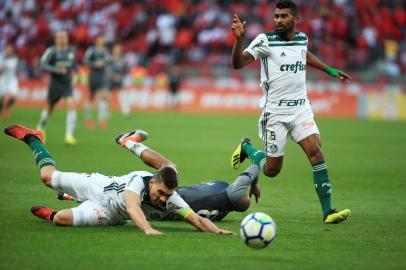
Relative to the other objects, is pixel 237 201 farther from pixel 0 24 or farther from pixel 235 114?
pixel 0 24

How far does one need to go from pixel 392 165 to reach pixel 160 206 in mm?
9914

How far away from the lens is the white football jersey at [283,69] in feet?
33.1

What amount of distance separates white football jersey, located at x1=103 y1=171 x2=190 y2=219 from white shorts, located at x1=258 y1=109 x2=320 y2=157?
6.35 ft

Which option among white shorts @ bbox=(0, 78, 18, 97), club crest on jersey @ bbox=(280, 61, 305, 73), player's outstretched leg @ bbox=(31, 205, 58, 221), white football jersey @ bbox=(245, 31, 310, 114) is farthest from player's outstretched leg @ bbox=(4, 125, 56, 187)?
white shorts @ bbox=(0, 78, 18, 97)

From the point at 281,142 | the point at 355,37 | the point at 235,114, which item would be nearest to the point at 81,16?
the point at 235,114

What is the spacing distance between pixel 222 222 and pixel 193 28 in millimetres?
31567

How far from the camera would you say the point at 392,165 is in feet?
58.4

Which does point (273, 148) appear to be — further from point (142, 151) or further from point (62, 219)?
point (62, 219)

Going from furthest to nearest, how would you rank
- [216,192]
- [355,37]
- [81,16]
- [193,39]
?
1. [81,16]
2. [193,39]
3. [355,37]
4. [216,192]

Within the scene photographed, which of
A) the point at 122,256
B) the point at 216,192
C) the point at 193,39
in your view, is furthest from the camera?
the point at 193,39

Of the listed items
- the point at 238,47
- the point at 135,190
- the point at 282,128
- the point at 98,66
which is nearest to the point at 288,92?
the point at 282,128

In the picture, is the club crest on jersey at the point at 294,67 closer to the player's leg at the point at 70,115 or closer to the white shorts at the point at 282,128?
the white shorts at the point at 282,128

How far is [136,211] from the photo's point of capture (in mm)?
8531

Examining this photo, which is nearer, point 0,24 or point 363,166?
point 363,166
